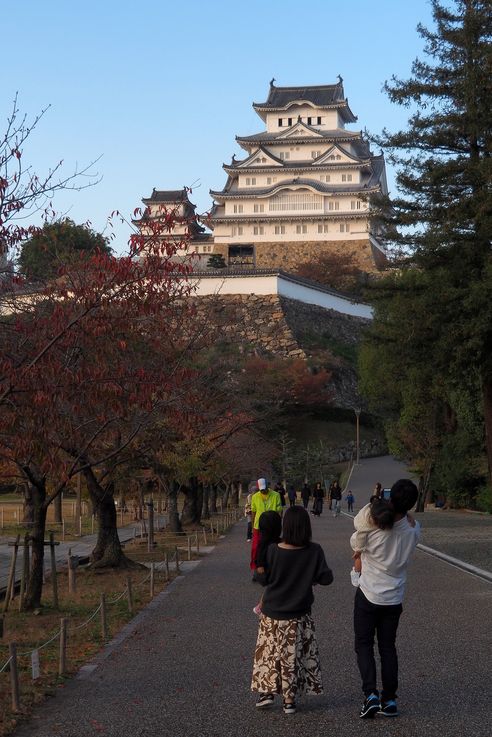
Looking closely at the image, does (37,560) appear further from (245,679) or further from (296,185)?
(296,185)

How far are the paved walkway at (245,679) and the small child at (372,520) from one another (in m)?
1.12

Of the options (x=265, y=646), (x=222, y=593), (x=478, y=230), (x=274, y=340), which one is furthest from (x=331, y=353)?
(x=265, y=646)

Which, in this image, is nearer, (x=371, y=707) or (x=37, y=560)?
(x=371, y=707)

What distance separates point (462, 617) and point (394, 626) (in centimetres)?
466

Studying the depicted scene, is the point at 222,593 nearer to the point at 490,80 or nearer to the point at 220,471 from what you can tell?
the point at 490,80

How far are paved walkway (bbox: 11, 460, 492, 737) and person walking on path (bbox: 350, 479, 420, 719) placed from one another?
0.30 m

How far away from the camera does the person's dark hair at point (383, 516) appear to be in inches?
261

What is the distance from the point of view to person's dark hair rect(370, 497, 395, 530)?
21.8 feet

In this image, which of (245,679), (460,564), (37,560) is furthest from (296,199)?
(245,679)

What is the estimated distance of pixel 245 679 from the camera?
7.88 metres

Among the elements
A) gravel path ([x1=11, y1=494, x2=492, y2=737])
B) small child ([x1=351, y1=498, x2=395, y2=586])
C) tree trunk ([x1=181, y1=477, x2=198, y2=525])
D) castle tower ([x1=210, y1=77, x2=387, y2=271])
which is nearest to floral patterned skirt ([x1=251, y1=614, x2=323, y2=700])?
gravel path ([x1=11, y1=494, x2=492, y2=737])

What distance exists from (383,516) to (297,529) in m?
0.59

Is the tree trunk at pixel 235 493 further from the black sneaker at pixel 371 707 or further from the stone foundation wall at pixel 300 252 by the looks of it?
the black sneaker at pixel 371 707

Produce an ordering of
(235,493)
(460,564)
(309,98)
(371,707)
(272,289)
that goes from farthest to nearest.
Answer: (309,98), (272,289), (235,493), (460,564), (371,707)
